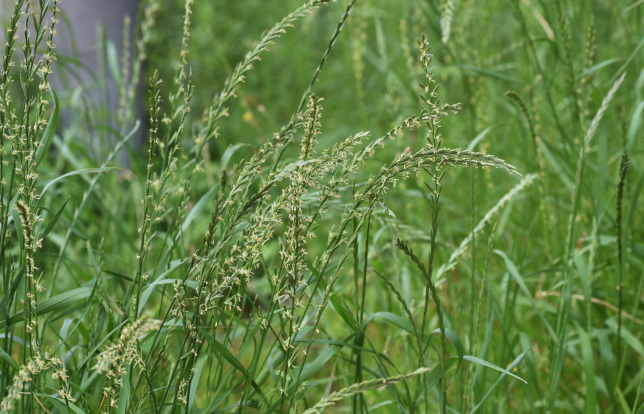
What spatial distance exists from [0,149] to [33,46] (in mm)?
158

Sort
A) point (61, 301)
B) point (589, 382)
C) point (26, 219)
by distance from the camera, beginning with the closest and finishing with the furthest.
Answer: point (26, 219) < point (61, 301) < point (589, 382)

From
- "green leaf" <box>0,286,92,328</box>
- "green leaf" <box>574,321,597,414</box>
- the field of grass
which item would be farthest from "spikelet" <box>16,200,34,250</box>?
"green leaf" <box>574,321,597,414</box>

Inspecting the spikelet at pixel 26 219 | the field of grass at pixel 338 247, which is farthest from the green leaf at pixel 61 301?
the spikelet at pixel 26 219

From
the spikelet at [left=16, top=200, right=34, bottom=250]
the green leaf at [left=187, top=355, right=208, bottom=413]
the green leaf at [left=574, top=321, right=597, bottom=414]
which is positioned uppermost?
the spikelet at [left=16, top=200, right=34, bottom=250]

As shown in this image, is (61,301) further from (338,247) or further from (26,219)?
(338,247)

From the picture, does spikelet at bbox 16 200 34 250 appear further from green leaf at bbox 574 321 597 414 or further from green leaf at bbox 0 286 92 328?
green leaf at bbox 574 321 597 414

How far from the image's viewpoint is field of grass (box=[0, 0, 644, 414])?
82cm

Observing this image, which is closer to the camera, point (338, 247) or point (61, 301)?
point (338, 247)

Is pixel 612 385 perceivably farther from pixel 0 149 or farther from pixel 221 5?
pixel 221 5

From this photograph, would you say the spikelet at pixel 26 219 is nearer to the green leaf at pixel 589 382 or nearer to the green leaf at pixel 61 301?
the green leaf at pixel 61 301

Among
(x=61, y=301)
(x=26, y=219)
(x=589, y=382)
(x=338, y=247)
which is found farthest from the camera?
(x=589, y=382)

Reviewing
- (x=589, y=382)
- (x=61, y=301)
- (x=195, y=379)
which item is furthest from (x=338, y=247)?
(x=589, y=382)

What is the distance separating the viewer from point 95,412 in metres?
0.96

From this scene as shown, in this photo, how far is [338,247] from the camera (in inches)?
34.0
